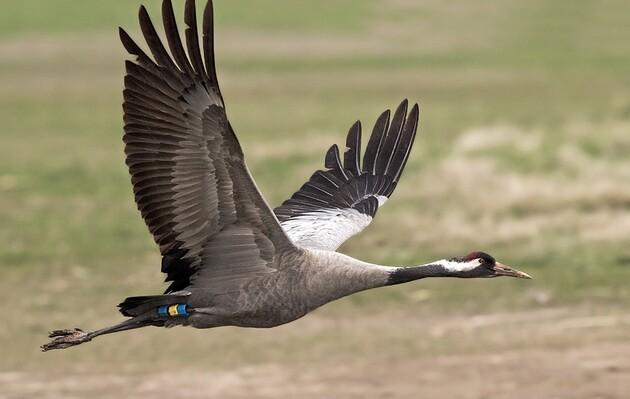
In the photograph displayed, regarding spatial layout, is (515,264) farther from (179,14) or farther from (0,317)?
(179,14)

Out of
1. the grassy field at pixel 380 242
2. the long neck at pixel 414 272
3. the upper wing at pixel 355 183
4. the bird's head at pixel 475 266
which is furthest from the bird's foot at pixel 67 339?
the grassy field at pixel 380 242

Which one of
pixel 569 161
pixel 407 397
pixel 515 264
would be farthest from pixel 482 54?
pixel 407 397

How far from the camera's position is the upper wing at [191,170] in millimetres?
7715

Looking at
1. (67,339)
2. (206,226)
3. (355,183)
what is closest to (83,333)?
(67,339)

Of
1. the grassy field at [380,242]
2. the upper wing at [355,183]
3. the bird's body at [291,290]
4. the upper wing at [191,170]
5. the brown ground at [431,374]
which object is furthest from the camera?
the grassy field at [380,242]

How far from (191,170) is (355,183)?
2.46m

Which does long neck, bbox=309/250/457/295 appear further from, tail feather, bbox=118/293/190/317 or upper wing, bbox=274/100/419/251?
upper wing, bbox=274/100/419/251

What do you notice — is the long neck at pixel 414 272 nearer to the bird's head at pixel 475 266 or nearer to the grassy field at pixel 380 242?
the bird's head at pixel 475 266

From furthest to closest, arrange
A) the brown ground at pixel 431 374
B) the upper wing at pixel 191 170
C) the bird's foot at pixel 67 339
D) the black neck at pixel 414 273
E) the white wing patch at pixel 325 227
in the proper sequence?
the brown ground at pixel 431 374
the white wing patch at pixel 325 227
the bird's foot at pixel 67 339
the black neck at pixel 414 273
the upper wing at pixel 191 170

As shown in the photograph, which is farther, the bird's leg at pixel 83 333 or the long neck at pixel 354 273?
the bird's leg at pixel 83 333

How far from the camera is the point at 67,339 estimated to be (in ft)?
29.1

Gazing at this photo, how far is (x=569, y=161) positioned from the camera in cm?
1806

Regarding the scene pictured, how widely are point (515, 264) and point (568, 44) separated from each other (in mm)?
27540

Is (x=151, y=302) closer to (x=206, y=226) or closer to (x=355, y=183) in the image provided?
(x=206, y=226)
